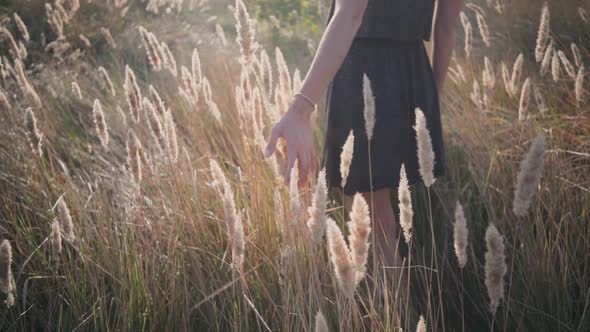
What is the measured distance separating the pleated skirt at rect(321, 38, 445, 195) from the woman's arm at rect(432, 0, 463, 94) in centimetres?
15

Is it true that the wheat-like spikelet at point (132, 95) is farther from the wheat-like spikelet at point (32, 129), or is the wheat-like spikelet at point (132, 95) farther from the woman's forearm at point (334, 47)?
the woman's forearm at point (334, 47)

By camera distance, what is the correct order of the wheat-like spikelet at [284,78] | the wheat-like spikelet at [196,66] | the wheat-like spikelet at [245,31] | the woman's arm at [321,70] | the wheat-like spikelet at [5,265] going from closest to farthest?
the wheat-like spikelet at [5,265] → the woman's arm at [321,70] → the wheat-like spikelet at [245,31] → the wheat-like spikelet at [284,78] → the wheat-like spikelet at [196,66]

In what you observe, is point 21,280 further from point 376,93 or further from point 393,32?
point 393,32

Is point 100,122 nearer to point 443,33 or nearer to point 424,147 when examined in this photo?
point 424,147

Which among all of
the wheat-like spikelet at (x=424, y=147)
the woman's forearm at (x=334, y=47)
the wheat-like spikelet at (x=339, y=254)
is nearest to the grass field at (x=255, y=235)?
the wheat-like spikelet at (x=339, y=254)

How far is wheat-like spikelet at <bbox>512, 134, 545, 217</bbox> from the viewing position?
922mm

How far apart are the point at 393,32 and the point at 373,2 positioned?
0.12m

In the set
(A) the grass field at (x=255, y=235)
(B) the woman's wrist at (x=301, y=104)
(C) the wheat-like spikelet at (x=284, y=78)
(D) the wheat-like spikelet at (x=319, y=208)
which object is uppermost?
(C) the wheat-like spikelet at (x=284, y=78)

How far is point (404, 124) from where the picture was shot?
183 centimetres

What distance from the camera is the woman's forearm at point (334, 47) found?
141 cm

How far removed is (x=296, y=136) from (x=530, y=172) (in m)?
0.63

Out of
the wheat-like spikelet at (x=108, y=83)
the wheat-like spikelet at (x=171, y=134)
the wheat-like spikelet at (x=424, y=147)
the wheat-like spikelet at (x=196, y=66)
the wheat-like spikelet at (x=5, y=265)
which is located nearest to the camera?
the wheat-like spikelet at (x=424, y=147)

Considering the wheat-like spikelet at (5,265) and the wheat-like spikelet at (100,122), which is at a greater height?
the wheat-like spikelet at (100,122)

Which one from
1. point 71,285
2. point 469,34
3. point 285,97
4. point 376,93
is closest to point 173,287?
point 71,285
